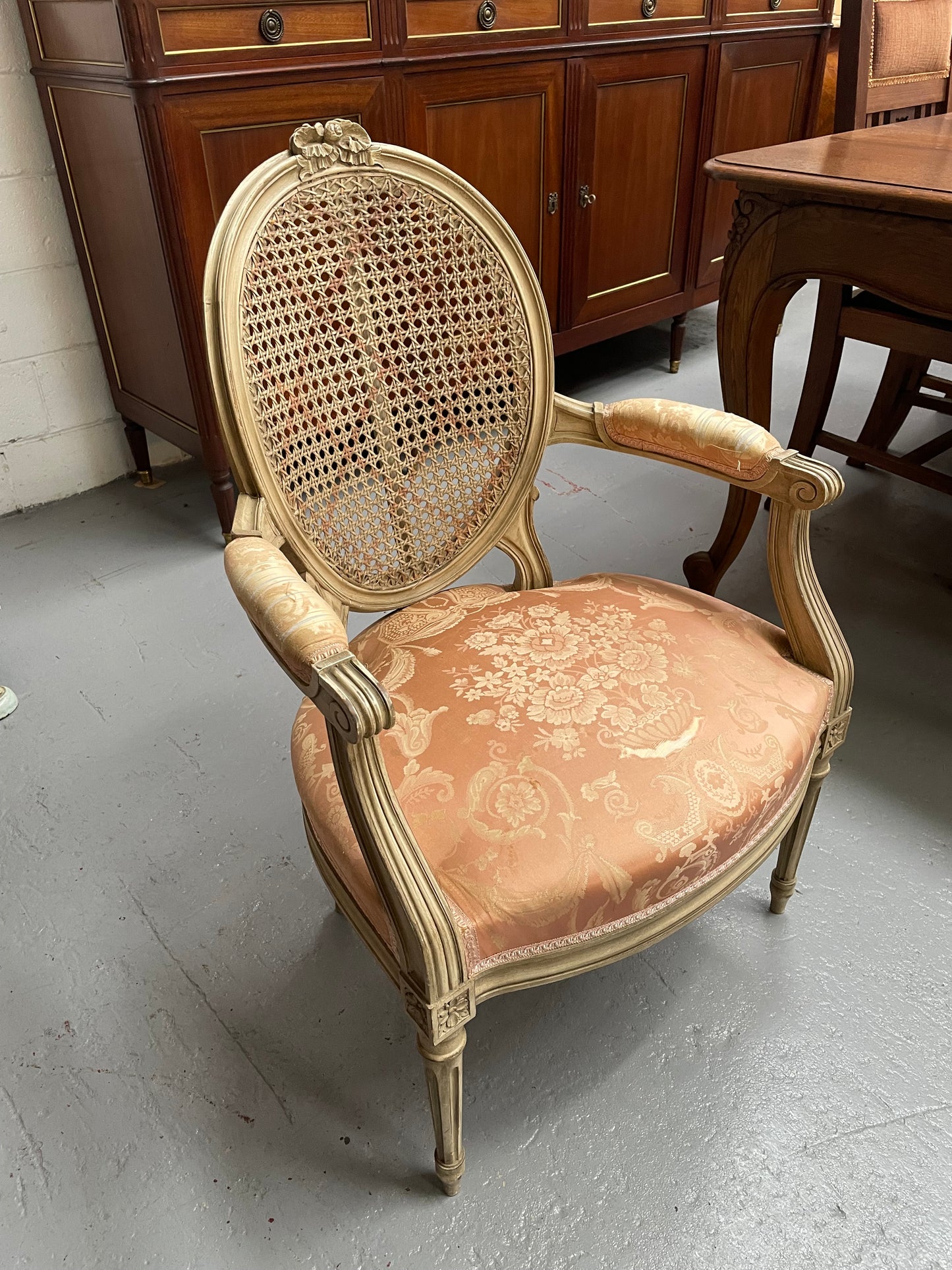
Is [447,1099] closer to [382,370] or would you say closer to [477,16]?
[382,370]

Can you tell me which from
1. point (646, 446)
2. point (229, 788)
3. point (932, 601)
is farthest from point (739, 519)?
point (229, 788)

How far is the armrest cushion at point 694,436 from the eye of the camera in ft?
3.62

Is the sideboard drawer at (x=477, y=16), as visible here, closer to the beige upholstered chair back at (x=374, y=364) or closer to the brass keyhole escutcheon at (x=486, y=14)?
the brass keyhole escutcheon at (x=486, y=14)

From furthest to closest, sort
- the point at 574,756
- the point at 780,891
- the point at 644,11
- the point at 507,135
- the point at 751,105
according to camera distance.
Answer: the point at 751,105 < the point at 644,11 < the point at 507,135 < the point at 780,891 < the point at 574,756

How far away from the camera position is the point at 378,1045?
1178 millimetres

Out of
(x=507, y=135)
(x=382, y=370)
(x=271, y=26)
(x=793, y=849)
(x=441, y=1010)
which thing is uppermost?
(x=271, y=26)

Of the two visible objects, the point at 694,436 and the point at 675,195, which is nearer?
the point at 694,436

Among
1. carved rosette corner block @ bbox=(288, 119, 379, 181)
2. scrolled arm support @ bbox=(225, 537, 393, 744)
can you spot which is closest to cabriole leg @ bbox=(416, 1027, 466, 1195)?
scrolled arm support @ bbox=(225, 537, 393, 744)

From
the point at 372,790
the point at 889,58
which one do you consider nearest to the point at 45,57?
the point at 889,58

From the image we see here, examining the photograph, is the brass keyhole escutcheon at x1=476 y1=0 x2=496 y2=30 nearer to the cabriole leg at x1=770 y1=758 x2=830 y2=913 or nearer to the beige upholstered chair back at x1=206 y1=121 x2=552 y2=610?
the beige upholstered chair back at x1=206 y1=121 x2=552 y2=610

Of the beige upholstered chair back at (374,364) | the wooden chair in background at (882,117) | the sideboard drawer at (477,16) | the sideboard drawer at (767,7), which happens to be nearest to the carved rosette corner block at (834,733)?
the beige upholstered chair back at (374,364)

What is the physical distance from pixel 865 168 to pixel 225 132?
1.17m

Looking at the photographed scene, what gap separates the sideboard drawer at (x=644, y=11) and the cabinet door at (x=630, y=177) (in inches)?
2.9

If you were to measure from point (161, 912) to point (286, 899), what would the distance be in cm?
18
